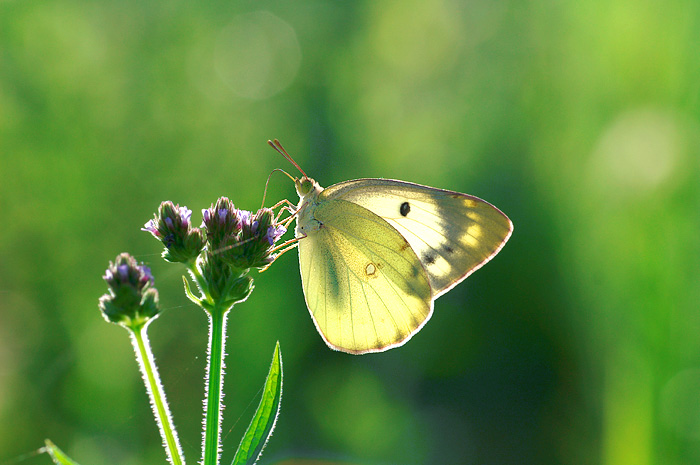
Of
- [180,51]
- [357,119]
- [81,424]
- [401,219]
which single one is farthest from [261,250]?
[180,51]

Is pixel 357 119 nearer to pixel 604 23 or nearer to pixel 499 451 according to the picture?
pixel 604 23

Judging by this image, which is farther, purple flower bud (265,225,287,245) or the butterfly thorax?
the butterfly thorax

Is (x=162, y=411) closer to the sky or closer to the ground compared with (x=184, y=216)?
closer to the ground

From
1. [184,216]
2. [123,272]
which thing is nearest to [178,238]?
[184,216]

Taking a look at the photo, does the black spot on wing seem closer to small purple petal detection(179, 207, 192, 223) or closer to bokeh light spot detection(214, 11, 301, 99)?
small purple petal detection(179, 207, 192, 223)

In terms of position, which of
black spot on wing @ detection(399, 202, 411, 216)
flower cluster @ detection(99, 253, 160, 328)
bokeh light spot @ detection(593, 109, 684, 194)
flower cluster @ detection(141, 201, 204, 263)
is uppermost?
bokeh light spot @ detection(593, 109, 684, 194)

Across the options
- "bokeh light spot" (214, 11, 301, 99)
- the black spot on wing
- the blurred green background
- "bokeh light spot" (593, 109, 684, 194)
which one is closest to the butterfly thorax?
the black spot on wing

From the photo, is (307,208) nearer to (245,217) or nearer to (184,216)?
(245,217)

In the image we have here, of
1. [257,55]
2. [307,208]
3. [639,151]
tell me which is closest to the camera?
[307,208]
